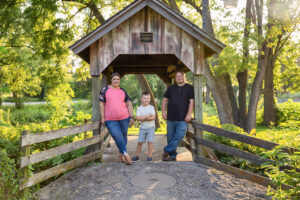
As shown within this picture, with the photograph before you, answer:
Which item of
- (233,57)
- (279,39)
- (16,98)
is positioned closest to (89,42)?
(233,57)

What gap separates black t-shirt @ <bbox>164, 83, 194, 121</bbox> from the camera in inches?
249

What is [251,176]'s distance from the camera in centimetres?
522

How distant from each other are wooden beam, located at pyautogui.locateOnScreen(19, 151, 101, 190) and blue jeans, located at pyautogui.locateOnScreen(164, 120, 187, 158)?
188cm

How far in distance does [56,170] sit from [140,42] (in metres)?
3.69

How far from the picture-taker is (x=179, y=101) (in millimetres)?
6332

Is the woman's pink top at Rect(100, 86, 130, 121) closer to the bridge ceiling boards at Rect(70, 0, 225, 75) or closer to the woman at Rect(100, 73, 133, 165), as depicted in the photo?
the woman at Rect(100, 73, 133, 165)

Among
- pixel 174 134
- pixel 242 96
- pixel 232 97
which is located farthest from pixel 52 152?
pixel 242 96

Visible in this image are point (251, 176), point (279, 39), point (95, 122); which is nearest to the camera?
point (251, 176)

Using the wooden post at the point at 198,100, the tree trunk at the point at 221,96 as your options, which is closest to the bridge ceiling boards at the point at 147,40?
the wooden post at the point at 198,100

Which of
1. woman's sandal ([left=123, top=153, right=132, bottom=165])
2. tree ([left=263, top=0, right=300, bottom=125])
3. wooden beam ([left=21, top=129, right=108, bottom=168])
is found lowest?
woman's sandal ([left=123, top=153, right=132, bottom=165])

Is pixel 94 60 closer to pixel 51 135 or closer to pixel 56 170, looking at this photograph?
pixel 51 135

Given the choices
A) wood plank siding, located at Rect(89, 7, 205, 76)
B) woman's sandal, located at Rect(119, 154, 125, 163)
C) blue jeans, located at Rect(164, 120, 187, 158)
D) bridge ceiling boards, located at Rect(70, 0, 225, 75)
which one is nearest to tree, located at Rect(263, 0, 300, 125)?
bridge ceiling boards, located at Rect(70, 0, 225, 75)

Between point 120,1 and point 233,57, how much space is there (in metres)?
8.79

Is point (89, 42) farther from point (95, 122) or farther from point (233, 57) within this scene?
point (233, 57)
